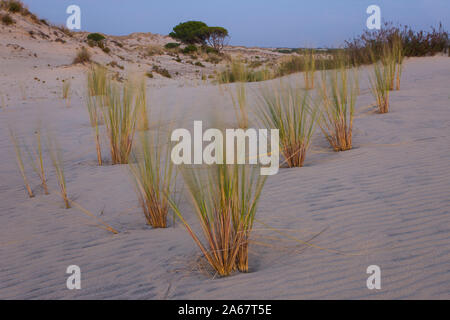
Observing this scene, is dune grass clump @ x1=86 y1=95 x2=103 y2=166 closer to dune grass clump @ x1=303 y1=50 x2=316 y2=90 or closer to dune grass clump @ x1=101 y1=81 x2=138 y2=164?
dune grass clump @ x1=101 y1=81 x2=138 y2=164

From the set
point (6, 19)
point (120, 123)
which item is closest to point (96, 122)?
point (120, 123)

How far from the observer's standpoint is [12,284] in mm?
1912

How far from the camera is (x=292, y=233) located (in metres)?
2.08

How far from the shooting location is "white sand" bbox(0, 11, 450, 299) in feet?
5.32

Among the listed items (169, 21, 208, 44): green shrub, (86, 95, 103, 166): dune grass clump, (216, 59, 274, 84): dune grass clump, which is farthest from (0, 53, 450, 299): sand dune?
(169, 21, 208, 44): green shrub

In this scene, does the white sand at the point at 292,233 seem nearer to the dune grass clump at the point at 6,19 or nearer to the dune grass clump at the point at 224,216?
the dune grass clump at the point at 224,216

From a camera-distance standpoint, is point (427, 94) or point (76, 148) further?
point (427, 94)

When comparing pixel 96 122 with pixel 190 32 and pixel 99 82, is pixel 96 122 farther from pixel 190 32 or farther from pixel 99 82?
pixel 190 32

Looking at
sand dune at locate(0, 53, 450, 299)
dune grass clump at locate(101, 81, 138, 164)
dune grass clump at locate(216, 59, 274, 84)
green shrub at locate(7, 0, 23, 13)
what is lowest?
sand dune at locate(0, 53, 450, 299)

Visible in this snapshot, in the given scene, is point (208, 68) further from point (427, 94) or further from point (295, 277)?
point (295, 277)

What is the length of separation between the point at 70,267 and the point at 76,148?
2968mm

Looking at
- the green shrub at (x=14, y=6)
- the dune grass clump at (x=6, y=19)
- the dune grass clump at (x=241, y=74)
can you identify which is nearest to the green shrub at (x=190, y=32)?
the green shrub at (x=14, y=6)

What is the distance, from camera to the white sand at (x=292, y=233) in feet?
5.32
